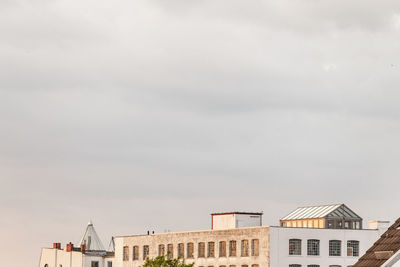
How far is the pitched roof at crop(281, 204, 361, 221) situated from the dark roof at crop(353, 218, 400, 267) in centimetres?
8709

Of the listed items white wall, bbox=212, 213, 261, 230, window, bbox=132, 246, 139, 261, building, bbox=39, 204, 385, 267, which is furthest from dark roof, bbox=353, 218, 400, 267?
window, bbox=132, 246, 139, 261

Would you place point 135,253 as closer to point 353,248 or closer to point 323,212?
point 323,212

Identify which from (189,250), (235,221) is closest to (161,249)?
(189,250)

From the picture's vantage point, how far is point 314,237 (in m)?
125

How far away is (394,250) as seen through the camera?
44.2 metres

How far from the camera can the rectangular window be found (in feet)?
410

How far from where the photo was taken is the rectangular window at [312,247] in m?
125

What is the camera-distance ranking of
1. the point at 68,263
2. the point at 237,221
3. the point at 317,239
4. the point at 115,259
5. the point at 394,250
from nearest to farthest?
1. the point at 394,250
2. the point at 317,239
3. the point at 237,221
4. the point at 115,259
5. the point at 68,263

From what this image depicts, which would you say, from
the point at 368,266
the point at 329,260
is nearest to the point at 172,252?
the point at 329,260

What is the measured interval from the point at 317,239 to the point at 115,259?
46360 mm

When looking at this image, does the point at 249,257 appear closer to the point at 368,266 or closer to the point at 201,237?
the point at 201,237

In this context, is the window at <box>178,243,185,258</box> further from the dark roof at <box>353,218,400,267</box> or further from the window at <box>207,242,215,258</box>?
the dark roof at <box>353,218,400,267</box>

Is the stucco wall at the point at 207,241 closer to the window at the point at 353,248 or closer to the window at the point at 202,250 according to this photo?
the window at the point at 202,250

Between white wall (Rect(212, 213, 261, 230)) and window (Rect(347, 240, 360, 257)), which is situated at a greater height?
white wall (Rect(212, 213, 261, 230))
